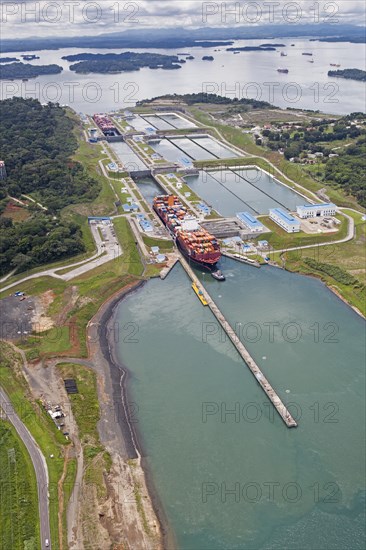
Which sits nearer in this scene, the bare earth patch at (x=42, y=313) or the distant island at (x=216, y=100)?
the bare earth patch at (x=42, y=313)

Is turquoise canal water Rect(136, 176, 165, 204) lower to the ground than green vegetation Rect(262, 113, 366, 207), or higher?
lower

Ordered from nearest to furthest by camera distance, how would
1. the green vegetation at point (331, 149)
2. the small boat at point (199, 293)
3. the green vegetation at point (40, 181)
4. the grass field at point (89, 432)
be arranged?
the grass field at point (89, 432) → the small boat at point (199, 293) → the green vegetation at point (40, 181) → the green vegetation at point (331, 149)

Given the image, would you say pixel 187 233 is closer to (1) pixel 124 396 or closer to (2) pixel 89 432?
(1) pixel 124 396

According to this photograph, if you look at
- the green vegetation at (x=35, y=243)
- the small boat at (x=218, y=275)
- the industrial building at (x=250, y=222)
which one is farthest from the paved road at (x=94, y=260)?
the industrial building at (x=250, y=222)

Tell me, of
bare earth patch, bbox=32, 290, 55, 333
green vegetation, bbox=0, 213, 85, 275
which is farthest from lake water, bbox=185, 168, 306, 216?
bare earth patch, bbox=32, 290, 55, 333

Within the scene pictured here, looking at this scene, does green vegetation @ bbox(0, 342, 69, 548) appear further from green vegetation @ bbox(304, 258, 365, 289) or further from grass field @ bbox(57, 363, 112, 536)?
green vegetation @ bbox(304, 258, 365, 289)

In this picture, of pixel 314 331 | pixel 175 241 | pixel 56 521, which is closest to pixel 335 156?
pixel 175 241

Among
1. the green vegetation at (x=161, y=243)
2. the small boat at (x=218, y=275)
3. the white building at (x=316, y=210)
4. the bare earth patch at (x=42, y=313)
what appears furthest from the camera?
the white building at (x=316, y=210)

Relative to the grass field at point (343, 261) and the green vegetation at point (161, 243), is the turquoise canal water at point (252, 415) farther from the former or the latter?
the green vegetation at point (161, 243)
